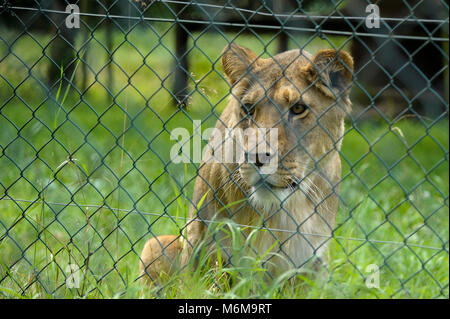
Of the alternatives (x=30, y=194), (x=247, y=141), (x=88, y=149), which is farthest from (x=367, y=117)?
(x=247, y=141)

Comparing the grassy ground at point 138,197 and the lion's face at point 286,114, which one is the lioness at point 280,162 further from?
the grassy ground at point 138,197

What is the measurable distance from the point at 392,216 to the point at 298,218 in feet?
7.46

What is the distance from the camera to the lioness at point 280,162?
10.1ft

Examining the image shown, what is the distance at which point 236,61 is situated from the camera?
331 cm

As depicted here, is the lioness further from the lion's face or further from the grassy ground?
the grassy ground

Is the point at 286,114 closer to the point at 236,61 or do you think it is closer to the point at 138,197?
the point at 236,61

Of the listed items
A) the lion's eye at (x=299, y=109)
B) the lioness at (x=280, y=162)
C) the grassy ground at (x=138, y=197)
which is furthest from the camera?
the lion's eye at (x=299, y=109)

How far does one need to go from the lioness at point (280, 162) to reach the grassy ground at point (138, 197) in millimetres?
168

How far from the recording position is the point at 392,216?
548 cm

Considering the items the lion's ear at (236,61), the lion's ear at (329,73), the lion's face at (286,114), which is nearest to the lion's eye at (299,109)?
the lion's face at (286,114)

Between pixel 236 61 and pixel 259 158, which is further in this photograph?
pixel 236 61

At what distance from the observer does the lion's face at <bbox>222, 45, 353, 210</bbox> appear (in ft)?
9.92

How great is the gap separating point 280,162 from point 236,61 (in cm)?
69

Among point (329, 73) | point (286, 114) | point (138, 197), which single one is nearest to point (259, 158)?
point (286, 114)
